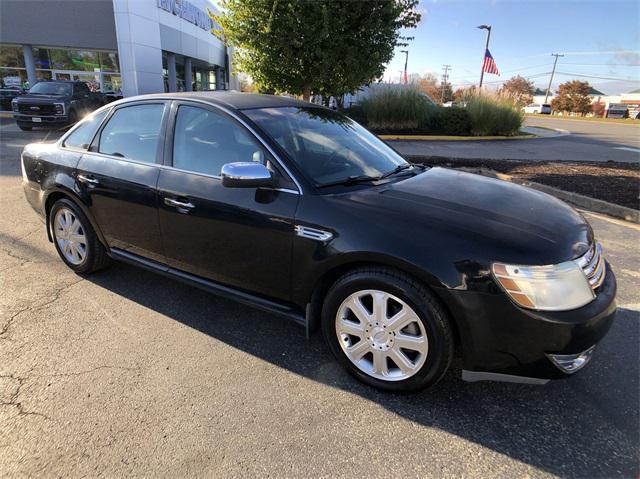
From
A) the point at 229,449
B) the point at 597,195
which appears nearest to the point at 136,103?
the point at 229,449

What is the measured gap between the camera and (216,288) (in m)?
3.06

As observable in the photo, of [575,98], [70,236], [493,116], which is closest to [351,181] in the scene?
[70,236]

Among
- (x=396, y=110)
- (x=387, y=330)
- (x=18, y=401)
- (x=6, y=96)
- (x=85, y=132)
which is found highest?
(x=396, y=110)

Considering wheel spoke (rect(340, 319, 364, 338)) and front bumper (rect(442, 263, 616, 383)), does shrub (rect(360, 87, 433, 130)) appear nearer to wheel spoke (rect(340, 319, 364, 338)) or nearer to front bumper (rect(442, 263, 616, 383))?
wheel spoke (rect(340, 319, 364, 338))

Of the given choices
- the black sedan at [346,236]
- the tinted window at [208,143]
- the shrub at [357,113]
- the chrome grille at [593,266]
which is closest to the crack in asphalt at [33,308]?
the black sedan at [346,236]

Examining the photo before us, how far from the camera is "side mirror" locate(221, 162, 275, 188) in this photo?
8.29 ft

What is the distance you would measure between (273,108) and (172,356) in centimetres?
192

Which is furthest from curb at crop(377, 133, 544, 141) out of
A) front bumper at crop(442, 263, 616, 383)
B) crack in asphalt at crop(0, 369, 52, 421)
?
crack in asphalt at crop(0, 369, 52, 421)

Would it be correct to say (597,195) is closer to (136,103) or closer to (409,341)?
(409,341)

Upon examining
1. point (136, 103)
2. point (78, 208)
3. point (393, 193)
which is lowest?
point (78, 208)

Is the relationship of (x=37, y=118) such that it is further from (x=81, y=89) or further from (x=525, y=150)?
(x=525, y=150)

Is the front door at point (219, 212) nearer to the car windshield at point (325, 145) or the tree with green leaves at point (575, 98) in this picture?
the car windshield at point (325, 145)

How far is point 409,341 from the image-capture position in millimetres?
2312

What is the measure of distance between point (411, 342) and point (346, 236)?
0.68 meters
